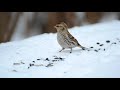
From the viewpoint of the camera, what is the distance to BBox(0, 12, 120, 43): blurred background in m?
12.3

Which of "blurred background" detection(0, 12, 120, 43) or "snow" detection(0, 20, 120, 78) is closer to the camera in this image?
"snow" detection(0, 20, 120, 78)

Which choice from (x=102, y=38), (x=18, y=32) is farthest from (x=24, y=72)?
(x=18, y=32)

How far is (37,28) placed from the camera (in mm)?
14180

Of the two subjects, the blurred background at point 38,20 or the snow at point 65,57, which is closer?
the snow at point 65,57

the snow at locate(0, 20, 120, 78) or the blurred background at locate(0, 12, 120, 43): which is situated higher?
the blurred background at locate(0, 12, 120, 43)

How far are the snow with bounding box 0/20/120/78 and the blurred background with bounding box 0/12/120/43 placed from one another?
9.89 feet

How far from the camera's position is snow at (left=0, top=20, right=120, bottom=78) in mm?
5926

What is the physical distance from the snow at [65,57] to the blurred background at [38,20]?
9.89 feet

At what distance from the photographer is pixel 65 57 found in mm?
6996

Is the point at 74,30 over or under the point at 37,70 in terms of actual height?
over

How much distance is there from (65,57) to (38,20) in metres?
7.49

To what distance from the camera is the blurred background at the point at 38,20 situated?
12.3m
